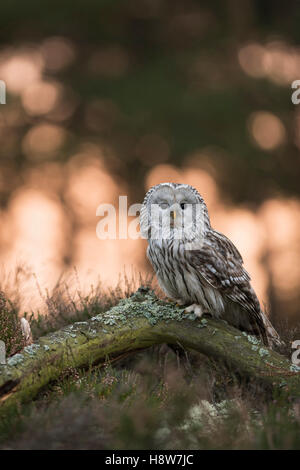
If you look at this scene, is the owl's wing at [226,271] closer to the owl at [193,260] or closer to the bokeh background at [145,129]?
the owl at [193,260]

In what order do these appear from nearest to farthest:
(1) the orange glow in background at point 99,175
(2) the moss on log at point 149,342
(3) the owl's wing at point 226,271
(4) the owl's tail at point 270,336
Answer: (2) the moss on log at point 149,342
(3) the owl's wing at point 226,271
(4) the owl's tail at point 270,336
(1) the orange glow in background at point 99,175

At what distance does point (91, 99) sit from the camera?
1100 centimetres

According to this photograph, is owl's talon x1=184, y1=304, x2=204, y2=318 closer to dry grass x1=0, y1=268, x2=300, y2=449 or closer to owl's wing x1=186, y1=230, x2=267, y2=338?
owl's wing x1=186, y1=230, x2=267, y2=338

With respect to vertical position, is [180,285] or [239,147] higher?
[239,147]

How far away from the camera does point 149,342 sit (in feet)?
14.7

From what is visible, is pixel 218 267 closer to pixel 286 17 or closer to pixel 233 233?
pixel 233 233

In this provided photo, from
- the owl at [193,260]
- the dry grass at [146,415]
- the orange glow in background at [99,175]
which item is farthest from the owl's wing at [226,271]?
the orange glow in background at [99,175]

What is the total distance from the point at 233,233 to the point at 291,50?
385cm

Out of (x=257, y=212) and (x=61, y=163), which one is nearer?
(x=257, y=212)

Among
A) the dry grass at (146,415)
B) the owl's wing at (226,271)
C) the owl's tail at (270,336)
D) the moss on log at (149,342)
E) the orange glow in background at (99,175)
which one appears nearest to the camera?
the dry grass at (146,415)

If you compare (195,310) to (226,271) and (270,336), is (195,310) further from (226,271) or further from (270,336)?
(270,336)

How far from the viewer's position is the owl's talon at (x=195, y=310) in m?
4.56

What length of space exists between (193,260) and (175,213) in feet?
1.35
